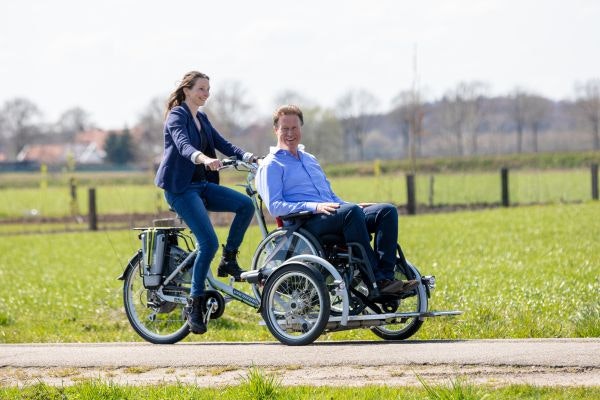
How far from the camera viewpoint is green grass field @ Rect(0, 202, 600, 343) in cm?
985

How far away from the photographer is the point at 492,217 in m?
27.6

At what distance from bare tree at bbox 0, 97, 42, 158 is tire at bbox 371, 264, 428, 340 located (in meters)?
128

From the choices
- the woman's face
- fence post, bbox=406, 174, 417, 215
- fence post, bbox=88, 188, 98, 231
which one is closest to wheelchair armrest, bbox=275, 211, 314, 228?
the woman's face

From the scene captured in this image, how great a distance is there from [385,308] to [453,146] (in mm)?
84859

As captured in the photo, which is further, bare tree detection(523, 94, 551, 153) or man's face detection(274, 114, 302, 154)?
bare tree detection(523, 94, 551, 153)

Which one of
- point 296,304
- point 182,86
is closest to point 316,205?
point 296,304

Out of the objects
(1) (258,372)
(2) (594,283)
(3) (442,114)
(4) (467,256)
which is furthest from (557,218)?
(3) (442,114)

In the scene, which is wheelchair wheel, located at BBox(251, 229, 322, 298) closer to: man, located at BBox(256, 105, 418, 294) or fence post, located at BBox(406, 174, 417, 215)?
man, located at BBox(256, 105, 418, 294)

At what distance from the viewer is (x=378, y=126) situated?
417 feet

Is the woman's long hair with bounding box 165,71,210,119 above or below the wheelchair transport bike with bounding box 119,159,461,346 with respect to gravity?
above

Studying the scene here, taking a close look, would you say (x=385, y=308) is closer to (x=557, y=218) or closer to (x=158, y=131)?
(x=557, y=218)

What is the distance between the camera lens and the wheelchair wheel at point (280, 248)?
27.1 feet

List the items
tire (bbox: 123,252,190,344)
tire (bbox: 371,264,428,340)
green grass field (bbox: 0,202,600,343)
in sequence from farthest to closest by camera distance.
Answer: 1. green grass field (bbox: 0,202,600,343)
2. tire (bbox: 123,252,190,344)
3. tire (bbox: 371,264,428,340)

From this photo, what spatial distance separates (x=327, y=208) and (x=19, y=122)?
130554 mm
